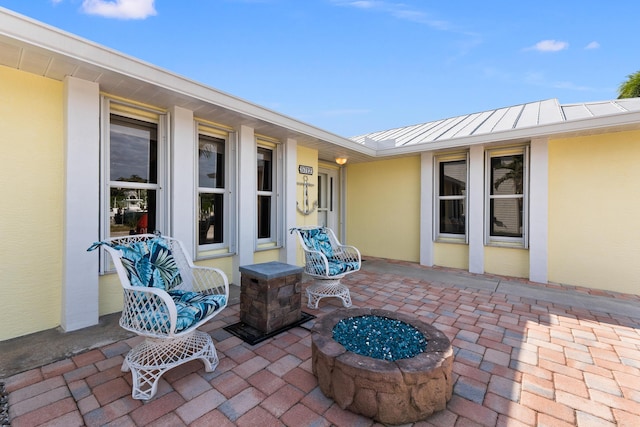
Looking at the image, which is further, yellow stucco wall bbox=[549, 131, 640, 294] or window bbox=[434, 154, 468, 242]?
window bbox=[434, 154, 468, 242]

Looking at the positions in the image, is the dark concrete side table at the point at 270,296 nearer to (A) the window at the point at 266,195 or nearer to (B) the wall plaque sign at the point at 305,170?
(A) the window at the point at 266,195

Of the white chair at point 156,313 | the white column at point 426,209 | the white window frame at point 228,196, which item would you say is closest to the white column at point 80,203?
the white chair at point 156,313

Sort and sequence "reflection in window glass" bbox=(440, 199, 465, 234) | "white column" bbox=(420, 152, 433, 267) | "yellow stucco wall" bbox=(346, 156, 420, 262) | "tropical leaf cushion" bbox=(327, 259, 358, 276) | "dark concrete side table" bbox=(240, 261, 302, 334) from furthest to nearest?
"yellow stucco wall" bbox=(346, 156, 420, 262) < "white column" bbox=(420, 152, 433, 267) < "reflection in window glass" bbox=(440, 199, 465, 234) < "tropical leaf cushion" bbox=(327, 259, 358, 276) < "dark concrete side table" bbox=(240, 261, 302, 334)

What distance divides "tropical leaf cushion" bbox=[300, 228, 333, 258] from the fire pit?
192 cm

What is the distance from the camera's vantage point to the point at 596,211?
4207mm

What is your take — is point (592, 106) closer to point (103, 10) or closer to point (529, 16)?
point (529, 16)

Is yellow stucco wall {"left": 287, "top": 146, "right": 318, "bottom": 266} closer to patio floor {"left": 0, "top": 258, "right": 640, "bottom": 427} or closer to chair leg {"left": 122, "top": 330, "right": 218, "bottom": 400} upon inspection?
patio floor {"left": 0, "top": 258, "right": 640, "bottom": 427}

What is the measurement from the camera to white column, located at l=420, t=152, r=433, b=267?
5.58 m

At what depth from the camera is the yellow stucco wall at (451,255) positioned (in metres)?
5.37

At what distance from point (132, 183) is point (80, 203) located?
0.61m

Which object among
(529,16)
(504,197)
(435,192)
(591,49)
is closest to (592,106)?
(591,49)

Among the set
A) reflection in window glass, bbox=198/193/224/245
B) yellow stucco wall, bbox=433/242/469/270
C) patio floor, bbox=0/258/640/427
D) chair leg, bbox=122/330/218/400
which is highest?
reflection in window glass, bbox=198/193/224/245

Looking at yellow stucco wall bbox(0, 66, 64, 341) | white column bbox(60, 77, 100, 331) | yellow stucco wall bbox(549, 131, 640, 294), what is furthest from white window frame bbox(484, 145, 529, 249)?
yellow stucco wall bbox(0, 66, 64, 341)

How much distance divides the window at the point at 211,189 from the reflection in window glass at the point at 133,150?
1.99 feet
